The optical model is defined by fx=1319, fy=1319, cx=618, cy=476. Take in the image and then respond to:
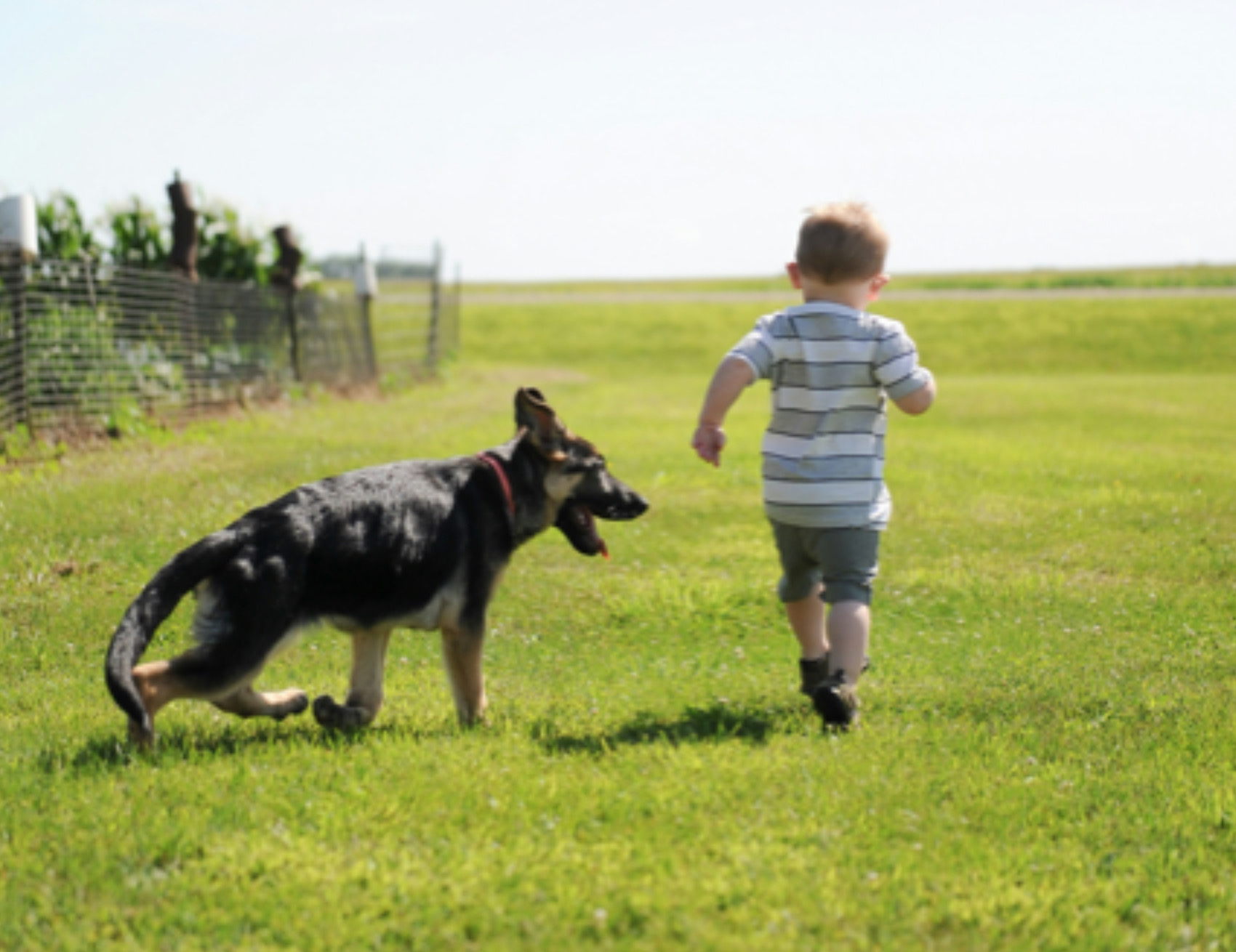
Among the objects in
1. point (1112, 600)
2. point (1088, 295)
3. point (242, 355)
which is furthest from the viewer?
point (1088, 295)

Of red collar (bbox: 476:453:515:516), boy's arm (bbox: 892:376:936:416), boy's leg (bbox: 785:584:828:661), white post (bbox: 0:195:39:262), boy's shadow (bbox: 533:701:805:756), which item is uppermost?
white post (bbox: 0:195:39:262)

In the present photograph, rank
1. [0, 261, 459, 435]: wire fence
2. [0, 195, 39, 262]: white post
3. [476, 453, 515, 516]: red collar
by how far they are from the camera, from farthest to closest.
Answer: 1. [0, 261, 459, 435]: wire fence
2. [0, 195, 39, 262]: white post
3. [476, 453, 515, 516]: red collar

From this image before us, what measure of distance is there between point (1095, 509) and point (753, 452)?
17.0 ft

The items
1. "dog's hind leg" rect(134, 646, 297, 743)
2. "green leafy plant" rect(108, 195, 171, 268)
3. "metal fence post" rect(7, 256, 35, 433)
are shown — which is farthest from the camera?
"green leafy plant" rect(108, 195, 171, 268)

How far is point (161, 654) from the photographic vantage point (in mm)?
6566

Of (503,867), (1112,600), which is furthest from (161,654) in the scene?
(1112,600)

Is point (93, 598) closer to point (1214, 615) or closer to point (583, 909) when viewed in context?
point (583, 909)

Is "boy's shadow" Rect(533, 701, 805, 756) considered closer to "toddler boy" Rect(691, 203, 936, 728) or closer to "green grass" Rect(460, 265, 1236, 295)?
"toddler boy" Rect(691, 203, 936, 728)

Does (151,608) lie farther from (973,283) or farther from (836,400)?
(973,283)

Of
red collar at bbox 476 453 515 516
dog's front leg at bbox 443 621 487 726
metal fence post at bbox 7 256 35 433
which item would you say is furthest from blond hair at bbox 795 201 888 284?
metal fence post at bbox 7 256 35 433

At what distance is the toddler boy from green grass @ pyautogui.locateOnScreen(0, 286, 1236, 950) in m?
0.67

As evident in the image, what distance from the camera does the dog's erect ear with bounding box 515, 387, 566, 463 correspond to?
17.5 ft

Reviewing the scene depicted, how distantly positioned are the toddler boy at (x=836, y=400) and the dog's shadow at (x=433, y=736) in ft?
1.23

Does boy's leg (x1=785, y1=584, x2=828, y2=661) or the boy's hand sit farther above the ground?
the boy's hand
